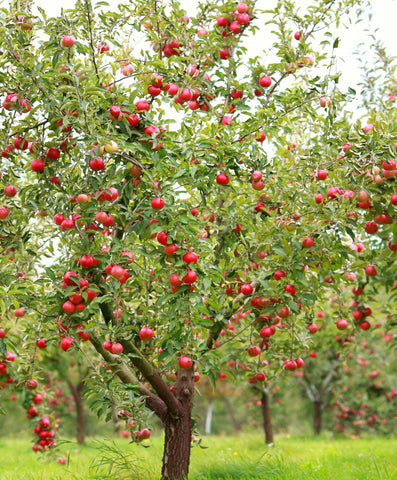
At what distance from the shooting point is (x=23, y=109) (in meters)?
3.70

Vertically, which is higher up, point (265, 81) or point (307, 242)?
point (265, 81)

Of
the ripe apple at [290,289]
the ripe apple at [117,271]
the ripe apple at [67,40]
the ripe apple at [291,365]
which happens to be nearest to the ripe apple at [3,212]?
the ripe apple at [117,271]

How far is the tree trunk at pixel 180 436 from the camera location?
4715 millimetres

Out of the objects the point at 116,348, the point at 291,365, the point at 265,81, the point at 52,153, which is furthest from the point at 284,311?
the point at 52,153

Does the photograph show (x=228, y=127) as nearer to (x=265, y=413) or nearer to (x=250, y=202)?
(x=250, y=202)

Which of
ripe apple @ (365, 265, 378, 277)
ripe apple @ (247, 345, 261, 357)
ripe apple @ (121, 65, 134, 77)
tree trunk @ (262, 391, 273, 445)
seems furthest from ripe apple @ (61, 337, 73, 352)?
tree trunk @ (262, 391, 273, 445)

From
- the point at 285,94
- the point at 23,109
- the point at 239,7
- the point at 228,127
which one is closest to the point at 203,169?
→ the point at 228,127

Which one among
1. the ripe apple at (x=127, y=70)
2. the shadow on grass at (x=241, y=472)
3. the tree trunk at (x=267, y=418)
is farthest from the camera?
the tree trunk at (x=267, y=418)

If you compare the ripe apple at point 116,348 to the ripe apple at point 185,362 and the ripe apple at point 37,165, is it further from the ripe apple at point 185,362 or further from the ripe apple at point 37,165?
the ripe apple at point 37,165

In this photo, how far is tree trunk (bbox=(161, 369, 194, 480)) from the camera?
4.71m

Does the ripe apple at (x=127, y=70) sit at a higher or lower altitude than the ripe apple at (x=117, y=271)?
higher

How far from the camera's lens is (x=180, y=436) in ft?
15.7

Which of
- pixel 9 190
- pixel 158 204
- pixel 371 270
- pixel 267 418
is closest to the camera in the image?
pixel 158 204

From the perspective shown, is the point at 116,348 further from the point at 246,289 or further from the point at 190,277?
the point at 246,289
